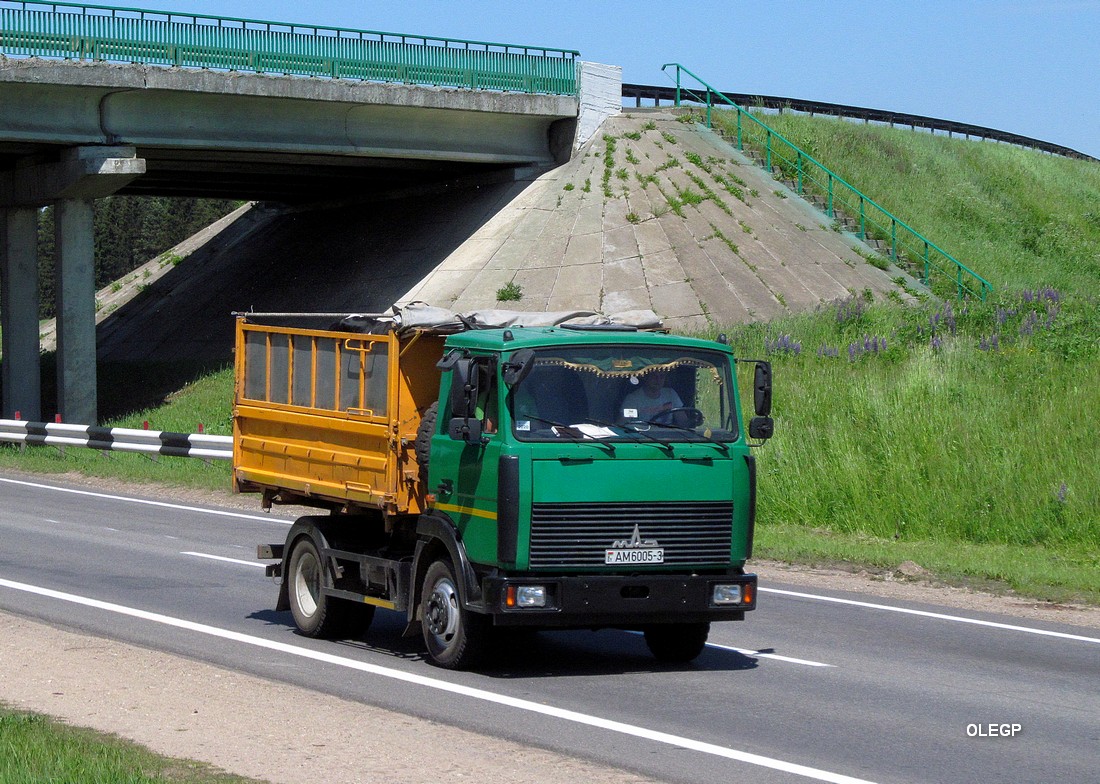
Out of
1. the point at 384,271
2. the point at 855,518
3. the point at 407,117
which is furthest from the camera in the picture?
the point at 384,271

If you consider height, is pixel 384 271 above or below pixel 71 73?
below

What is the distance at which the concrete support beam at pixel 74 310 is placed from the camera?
33250 millimetres

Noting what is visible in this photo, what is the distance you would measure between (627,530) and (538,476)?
2.33 ft

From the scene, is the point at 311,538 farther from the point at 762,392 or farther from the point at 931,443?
the point at 931,443

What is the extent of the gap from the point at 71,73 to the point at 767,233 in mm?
16374

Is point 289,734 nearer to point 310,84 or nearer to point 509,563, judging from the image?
point 509,563

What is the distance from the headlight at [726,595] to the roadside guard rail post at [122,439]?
1586cm

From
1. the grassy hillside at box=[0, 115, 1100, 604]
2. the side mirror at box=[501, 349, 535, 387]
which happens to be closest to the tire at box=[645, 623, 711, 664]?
the side mirror at box=[501, 349, 535, 387]

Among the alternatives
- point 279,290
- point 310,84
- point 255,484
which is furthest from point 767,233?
point 255,484

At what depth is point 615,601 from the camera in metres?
9.45

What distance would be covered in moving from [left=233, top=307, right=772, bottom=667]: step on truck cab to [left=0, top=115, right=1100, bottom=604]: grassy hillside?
520 centimetres

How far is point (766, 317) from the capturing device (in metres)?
31.9

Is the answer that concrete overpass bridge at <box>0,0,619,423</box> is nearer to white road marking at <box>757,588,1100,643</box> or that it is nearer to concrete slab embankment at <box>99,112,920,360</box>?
Result: concrete slab embankment at <box>99,112,920,360</box>

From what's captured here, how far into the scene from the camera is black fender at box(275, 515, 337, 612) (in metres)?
11.1
